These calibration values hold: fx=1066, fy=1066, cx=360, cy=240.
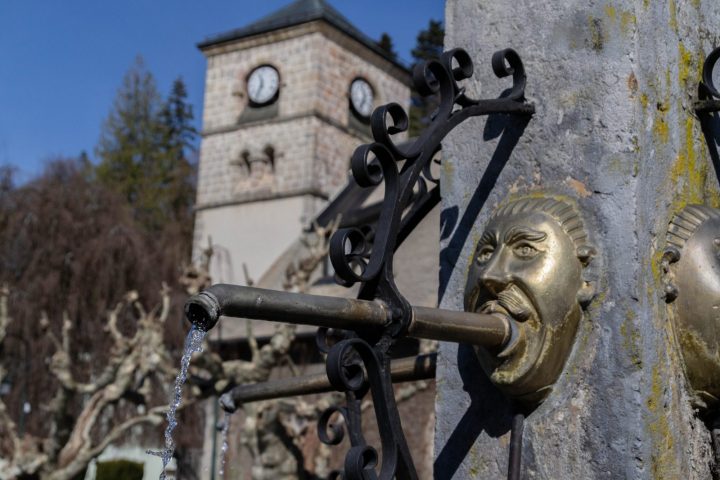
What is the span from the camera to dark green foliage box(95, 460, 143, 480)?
64.1ft

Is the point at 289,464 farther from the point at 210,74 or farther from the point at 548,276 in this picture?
the point at 210,74

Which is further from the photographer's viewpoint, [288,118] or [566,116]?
[288,118]

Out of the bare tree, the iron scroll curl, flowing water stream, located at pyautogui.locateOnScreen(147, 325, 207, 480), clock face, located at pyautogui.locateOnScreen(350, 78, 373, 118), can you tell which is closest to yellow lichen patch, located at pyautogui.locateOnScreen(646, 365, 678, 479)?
the iron scroll curl

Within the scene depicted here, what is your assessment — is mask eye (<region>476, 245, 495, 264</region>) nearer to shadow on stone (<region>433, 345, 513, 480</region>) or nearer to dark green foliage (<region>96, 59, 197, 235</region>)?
shadow on stone (<region>433, 345, 513, 480</region>)

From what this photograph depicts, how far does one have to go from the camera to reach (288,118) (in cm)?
3070

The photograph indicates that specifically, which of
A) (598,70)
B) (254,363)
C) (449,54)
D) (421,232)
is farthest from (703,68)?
(421,232)

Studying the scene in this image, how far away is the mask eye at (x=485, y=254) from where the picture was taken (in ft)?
7.36

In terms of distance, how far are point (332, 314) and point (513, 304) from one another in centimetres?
46

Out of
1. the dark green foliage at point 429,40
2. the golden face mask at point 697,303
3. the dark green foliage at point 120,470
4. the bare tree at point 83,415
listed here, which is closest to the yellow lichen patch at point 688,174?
the golden face mask at point 697,303

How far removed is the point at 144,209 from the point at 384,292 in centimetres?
3466

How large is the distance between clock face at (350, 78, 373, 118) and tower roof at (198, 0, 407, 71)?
3.47ft

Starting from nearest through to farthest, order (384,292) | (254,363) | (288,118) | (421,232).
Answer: (384,292), (254,363), (421,232), (288,118)

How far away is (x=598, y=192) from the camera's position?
7.11 ft

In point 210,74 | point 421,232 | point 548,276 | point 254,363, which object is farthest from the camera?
point 210,74
